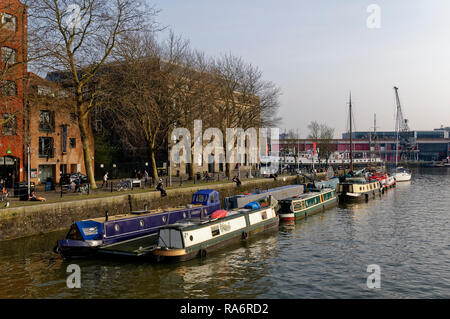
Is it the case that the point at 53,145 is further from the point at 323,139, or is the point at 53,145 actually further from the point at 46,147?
the point at 323,139

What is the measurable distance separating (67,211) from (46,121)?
2091 cm

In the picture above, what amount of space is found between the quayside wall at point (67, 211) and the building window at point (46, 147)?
1737cm

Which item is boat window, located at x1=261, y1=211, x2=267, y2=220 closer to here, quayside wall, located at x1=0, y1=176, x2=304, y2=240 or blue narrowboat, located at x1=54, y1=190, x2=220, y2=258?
blue narrowboat, located at x1=54, y1=190, x2=220, y2=258

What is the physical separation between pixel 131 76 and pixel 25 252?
20261 mm

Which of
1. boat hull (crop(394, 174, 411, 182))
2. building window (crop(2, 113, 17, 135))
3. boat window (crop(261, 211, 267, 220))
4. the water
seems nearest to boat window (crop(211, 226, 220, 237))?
the water

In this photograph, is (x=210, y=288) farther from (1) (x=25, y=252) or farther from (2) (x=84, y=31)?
(2) (x=84, y=31)

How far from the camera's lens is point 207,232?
24.0 metres

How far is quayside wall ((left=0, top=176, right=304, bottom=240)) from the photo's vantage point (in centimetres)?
2625

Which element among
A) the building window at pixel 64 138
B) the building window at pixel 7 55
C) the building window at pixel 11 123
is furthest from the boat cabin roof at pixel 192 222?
the building window at pixel 64 138

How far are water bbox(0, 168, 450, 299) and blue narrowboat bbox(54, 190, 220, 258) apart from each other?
0.81m

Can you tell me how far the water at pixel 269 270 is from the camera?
17.8 m

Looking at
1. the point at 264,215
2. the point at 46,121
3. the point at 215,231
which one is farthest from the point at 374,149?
the point at 215,231
